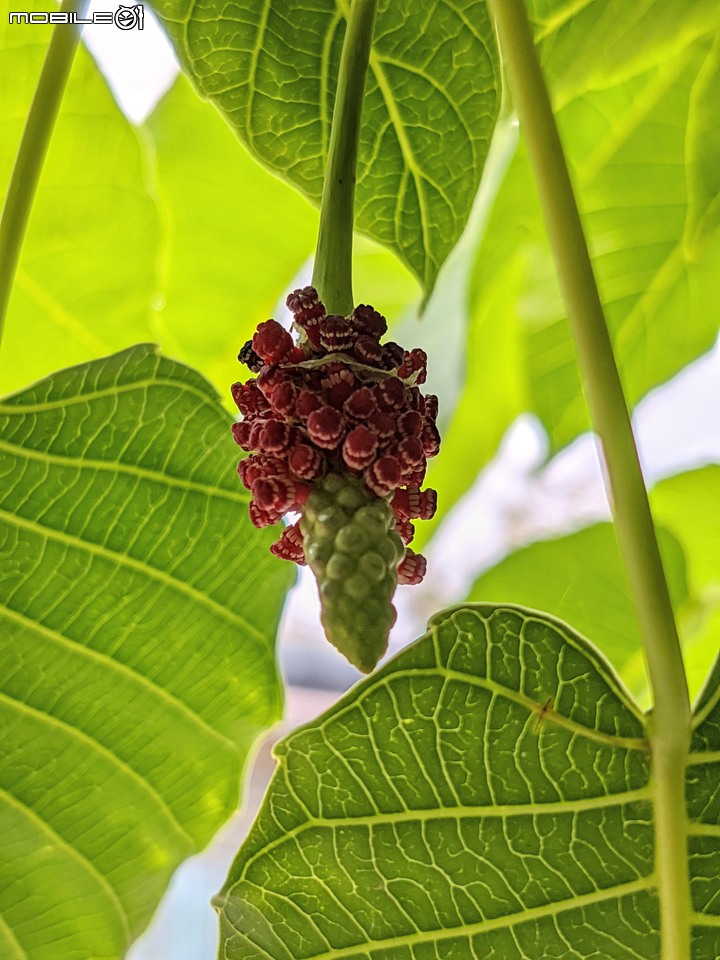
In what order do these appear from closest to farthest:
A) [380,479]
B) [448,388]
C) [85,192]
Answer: [380,479], [85,192], [448,388]

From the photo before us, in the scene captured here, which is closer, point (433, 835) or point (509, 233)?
point (433, 835)

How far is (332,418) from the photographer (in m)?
0.35

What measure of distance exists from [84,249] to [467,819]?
0.54 meters

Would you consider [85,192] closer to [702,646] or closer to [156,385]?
[156,385]

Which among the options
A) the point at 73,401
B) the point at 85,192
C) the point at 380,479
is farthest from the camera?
the point at 85,192

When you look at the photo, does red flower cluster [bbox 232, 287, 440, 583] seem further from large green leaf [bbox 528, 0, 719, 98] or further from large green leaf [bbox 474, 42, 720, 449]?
large green leaf [bbox 474, 42, 720, 449]

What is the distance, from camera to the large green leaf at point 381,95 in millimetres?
524

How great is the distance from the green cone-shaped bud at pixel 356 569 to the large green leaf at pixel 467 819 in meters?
0.10

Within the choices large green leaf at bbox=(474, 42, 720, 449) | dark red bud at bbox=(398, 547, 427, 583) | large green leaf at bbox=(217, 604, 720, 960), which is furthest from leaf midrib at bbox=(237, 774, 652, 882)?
large green leaf at bbox=(474, 42, 720, 449)

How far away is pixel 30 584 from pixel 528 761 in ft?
0.92

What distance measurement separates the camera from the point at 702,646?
0.81 metres

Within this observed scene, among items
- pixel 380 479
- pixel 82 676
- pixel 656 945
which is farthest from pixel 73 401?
pixel 656 945

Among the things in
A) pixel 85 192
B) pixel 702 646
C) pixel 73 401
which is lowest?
pixel 73 401

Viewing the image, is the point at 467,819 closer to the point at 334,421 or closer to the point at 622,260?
the point at 334,421
